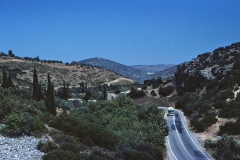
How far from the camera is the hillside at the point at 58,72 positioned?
127812 millimetres

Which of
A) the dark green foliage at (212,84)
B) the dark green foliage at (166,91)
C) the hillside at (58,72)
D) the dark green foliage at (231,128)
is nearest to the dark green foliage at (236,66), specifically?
the dark green foliage at (212,84)

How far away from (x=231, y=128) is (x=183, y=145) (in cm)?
695

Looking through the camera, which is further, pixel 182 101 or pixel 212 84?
pixel 182 101

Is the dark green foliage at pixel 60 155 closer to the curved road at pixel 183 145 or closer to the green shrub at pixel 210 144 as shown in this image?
the curved road at pixel 183 145

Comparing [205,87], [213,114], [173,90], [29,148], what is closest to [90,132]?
[29,148]

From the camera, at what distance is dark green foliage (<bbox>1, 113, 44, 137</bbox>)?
1936 cm

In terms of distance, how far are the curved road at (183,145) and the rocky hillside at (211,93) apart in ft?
8.15

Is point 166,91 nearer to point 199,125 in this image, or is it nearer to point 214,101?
point 214,101

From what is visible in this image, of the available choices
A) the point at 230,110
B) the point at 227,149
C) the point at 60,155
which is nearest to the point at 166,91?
the point at 230,110

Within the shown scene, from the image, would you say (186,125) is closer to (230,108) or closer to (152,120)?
(230,108)

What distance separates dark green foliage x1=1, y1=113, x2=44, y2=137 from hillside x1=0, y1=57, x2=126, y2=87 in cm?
9900

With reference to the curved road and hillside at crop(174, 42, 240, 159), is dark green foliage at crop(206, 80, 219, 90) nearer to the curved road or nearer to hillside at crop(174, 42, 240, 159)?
hillside at crop(174, 42, 240, 159)

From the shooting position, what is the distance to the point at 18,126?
65.3ft

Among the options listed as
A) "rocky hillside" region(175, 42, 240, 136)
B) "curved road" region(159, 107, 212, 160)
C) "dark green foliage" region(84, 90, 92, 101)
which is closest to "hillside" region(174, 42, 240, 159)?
"rocky hillside" region(175, 42, 240, 136)
